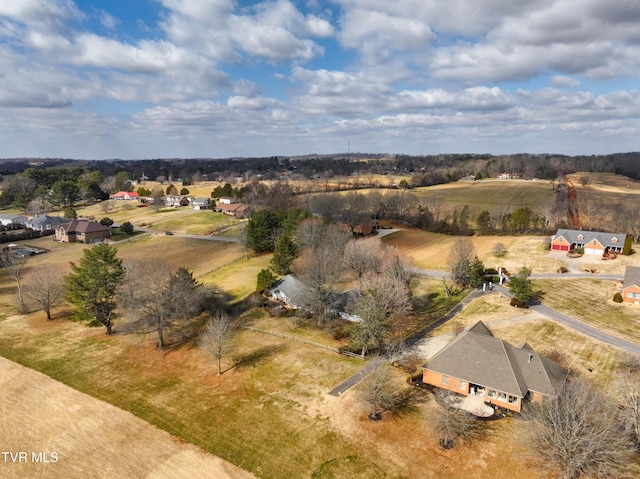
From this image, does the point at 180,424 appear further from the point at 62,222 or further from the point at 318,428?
the point at 62,222

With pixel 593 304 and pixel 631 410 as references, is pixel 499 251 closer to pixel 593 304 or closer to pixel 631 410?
pixel 593 304

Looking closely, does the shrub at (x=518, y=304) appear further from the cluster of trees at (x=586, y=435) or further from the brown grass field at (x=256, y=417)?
the brown grass field at (x=256, y=417)

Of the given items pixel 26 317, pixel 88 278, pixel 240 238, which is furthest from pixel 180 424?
pixel 240 238

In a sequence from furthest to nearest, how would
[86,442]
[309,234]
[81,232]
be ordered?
[81,232] < [309,234] < [86,442]

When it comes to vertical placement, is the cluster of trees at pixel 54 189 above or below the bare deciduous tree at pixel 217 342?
above

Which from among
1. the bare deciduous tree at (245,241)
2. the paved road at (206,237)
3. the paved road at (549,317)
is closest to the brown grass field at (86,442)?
the paved road at (549,317)

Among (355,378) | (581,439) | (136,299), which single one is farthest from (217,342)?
(581,439)

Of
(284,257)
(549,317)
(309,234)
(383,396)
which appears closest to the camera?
(383,396)
